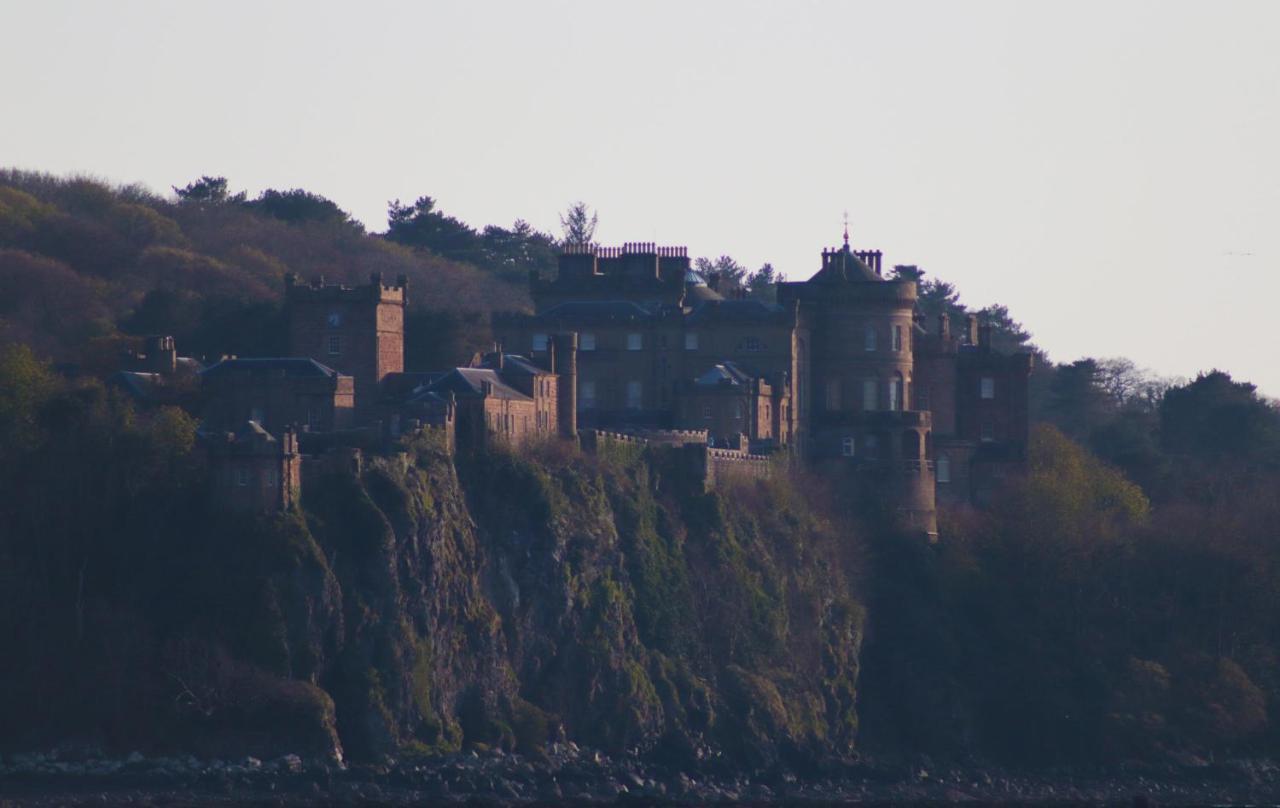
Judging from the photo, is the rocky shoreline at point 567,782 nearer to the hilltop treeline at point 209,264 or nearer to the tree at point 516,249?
the hilltop treeline at point 209,264

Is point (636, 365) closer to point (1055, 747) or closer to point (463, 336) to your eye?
point (463, 336)

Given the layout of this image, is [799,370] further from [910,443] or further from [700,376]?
[910,443]

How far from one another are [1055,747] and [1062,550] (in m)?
7.97

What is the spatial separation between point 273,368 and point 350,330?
604 centimetres

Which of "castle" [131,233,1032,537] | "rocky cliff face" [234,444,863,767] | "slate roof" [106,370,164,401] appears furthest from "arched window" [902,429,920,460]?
"slate roof" [106,370,164,401]

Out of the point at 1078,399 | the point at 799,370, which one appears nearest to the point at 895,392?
the point at 799,370

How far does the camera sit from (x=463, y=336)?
4382 inches

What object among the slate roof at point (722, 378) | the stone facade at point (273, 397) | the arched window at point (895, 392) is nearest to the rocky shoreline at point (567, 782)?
the stone facade at point (273, 397)

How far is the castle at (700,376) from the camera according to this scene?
320 ft

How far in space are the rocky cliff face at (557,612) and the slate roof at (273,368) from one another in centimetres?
560

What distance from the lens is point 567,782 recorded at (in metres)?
90.1

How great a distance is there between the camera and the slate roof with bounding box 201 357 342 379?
96.8 metres

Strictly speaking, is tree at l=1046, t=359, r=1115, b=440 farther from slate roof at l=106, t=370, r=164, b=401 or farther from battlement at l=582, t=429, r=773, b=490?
slate roof at l=106, t=370, r=164, b=401

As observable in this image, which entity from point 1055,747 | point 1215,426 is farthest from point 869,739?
point 1215,426
